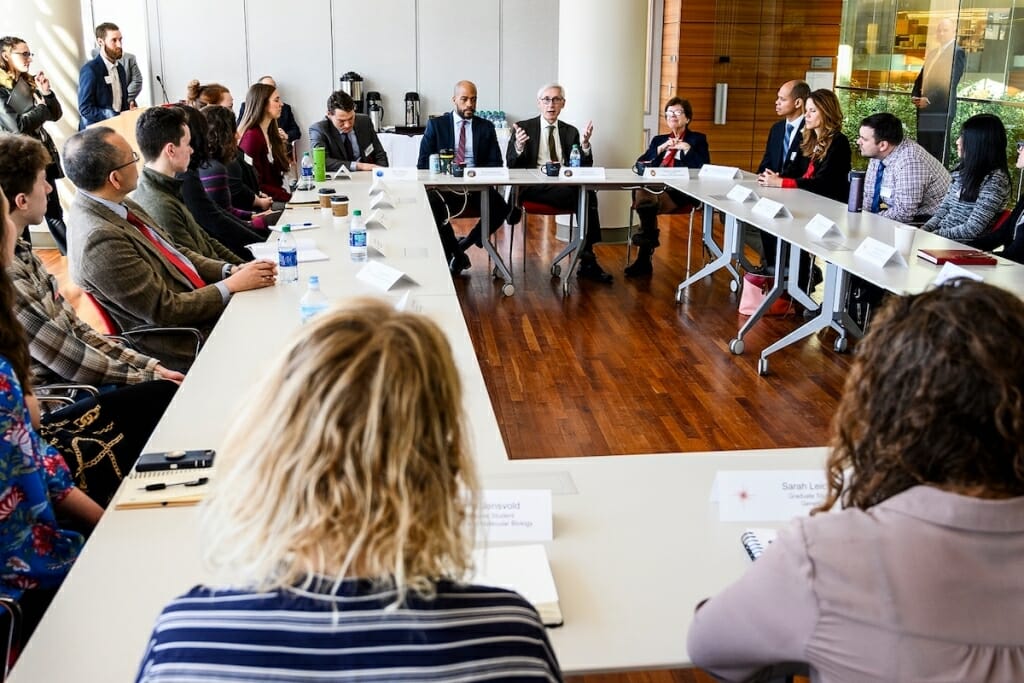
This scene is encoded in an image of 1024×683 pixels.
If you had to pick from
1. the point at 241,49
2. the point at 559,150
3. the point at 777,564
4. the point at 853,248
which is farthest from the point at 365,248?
the point at 241,49

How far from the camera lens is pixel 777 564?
1228 mm

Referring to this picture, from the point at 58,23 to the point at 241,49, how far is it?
2.64m

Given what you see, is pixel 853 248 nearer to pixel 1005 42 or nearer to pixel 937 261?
pixel 937 261

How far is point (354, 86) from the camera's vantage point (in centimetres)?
1027

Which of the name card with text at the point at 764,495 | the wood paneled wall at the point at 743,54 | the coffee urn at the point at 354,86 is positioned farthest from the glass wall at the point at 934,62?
the name card with text at the point at 764,495

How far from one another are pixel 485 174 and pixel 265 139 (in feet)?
4.92

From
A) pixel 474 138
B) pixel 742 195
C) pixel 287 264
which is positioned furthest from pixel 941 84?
pixel 287 264

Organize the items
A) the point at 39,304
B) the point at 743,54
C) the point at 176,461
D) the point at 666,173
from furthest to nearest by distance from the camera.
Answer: the point at 743,54, the point at 666,173, the point at 39,304, the point at 176,461

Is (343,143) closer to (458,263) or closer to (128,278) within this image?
(458,263)

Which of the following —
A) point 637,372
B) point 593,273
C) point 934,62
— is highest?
point 934,62

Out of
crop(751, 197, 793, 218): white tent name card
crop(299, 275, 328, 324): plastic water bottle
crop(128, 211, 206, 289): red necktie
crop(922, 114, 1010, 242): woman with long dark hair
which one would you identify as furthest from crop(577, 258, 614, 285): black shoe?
crop(299, 275, 328, 324): plastic water bottle

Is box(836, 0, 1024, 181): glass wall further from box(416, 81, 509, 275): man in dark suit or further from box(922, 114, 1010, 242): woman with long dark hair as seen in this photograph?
box(416, 81, 509, 275): man in dark suit

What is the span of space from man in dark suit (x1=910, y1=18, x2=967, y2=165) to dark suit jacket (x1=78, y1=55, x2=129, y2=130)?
6758mm

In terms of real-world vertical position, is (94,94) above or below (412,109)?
above
